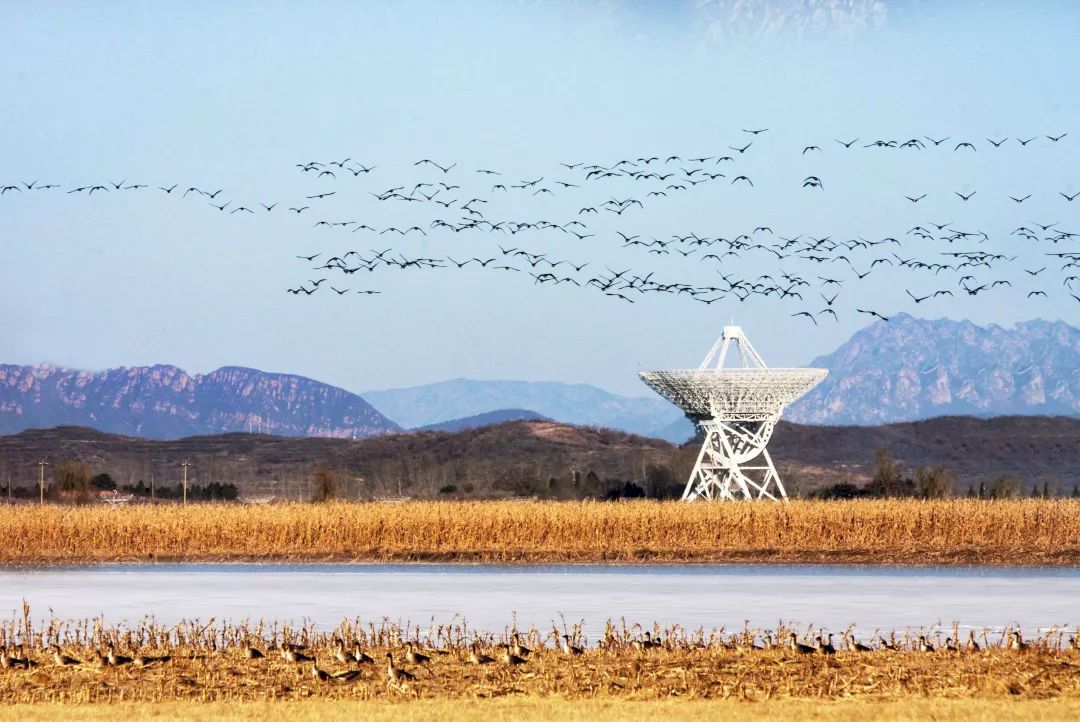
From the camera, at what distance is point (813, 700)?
19656 millimetres

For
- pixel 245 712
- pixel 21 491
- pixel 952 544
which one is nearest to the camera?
pixel 245 712

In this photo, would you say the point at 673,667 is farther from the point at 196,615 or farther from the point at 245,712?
the point at 196,615

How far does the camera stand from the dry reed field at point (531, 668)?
801 inches

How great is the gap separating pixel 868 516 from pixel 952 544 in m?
3.10

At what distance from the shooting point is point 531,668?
22000mm

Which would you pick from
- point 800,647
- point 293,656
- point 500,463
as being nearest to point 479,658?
point 293,656

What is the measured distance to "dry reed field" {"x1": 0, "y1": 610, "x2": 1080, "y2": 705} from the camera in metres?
20.3

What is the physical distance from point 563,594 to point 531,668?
591 inches

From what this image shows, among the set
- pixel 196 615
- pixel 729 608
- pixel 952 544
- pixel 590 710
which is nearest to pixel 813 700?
pixel 590 710

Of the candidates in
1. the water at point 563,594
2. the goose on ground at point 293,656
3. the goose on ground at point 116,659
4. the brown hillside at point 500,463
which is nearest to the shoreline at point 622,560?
the water at point 563,594

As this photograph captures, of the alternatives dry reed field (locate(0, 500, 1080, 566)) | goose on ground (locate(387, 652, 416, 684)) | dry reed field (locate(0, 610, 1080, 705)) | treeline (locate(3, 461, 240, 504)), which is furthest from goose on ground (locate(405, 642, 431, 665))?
treeline (locate(3, 461, 240, 504))

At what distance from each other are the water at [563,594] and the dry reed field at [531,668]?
4.72 m

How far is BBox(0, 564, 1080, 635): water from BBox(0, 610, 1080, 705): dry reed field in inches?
186

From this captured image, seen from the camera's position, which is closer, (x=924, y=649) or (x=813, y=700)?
(x=813, y=700)
